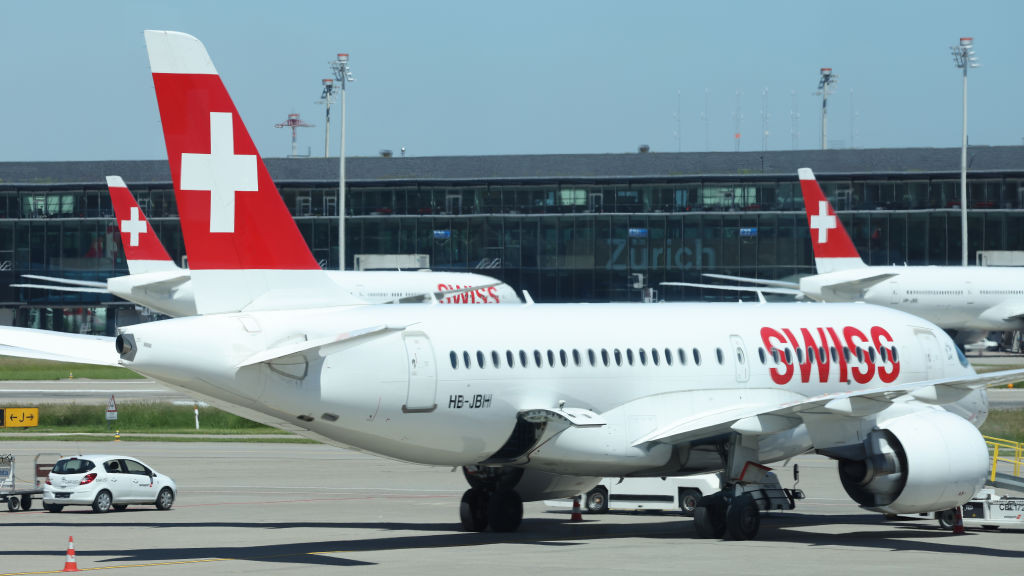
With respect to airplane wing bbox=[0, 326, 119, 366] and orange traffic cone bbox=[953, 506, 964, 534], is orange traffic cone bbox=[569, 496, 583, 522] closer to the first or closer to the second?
orange traffic cone bbox=[953, 506, 964, 534]

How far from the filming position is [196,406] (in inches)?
2591

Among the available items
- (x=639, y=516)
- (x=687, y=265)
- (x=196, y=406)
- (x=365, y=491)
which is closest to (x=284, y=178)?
(x=687, y=265)

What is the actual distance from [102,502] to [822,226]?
53.5 m

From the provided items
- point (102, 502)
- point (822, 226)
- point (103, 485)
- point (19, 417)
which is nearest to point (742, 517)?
point (103, 485)

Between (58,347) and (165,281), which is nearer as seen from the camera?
(58,347)

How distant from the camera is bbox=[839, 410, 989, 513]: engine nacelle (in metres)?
25.9

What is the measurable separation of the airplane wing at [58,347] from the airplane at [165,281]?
35.6m

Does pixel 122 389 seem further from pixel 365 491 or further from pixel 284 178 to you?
pixel 365 491

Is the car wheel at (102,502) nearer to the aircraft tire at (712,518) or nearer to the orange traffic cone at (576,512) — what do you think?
the orange traffic cone at (576,512)

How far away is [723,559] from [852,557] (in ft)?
8.06

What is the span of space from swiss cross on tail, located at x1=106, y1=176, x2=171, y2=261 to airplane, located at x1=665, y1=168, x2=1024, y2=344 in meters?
34.5

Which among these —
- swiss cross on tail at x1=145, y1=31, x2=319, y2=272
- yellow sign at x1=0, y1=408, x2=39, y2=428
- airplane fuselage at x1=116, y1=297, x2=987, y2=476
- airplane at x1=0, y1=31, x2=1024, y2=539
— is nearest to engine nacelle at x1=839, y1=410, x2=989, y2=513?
airplane at x1=0, y1=31, x2=1024, y2=539

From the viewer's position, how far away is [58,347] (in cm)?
2366

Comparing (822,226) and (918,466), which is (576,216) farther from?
(918,466)
